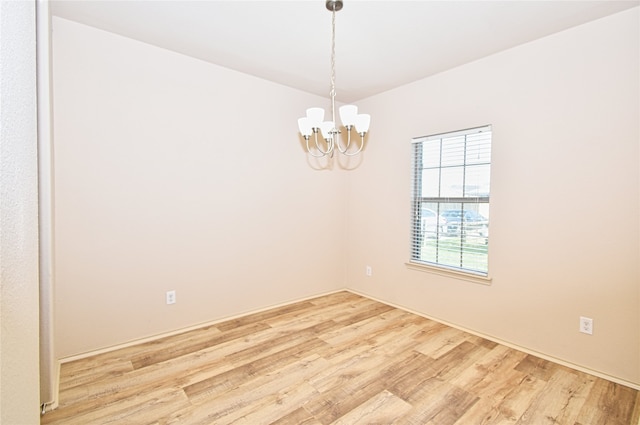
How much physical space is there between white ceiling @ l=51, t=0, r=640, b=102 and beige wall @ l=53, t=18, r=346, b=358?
0.27 meters

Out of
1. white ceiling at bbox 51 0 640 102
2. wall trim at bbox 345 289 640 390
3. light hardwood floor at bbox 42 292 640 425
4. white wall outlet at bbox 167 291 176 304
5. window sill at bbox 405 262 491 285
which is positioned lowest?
light hardwood floor at bbox 42 292 640 425

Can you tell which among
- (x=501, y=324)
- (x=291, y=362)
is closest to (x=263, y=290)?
(x=291, y=362)

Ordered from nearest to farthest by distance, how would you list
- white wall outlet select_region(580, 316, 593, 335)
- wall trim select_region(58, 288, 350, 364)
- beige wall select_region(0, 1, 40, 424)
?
1. beige wall select_region(0, 1, 40, 424)
2. white wall outlet select_region(580, 316, 593, 335)
3. wall trim select_region(58, 288, 350, 364)

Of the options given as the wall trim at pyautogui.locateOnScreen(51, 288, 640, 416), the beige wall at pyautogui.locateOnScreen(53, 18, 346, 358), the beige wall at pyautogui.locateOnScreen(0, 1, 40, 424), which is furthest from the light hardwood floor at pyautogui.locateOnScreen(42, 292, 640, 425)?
the beige wall at pyautogui.locateOnScreen(0, 1, 40, 424)

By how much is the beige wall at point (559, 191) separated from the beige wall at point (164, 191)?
1697mm

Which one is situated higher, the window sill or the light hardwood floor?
the window sill

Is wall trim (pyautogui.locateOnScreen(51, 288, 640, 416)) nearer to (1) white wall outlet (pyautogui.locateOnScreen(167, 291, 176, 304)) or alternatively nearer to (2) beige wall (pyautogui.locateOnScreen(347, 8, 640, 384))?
(2) beige wall (pyautogui.locateOnScreen(347, 8, 640, 384))

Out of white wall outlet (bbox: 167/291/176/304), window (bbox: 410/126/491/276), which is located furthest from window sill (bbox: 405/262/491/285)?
white wall outlet (bbox: 167/291/176/304)

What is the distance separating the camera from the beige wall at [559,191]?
6.92 ft

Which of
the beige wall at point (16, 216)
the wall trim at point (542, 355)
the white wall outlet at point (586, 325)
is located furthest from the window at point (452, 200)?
the beige wall at point (16, 216)

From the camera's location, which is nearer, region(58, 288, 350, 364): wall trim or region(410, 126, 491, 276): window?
region(58, 288, 350, 364): wall trim

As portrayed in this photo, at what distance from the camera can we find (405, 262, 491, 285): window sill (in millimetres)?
2840

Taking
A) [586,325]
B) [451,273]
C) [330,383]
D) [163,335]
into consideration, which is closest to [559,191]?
[586,325]

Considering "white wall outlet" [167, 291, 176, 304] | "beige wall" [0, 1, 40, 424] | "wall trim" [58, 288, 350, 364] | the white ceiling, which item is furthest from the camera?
"white wall outlet" [167, 291, 176, 304]
